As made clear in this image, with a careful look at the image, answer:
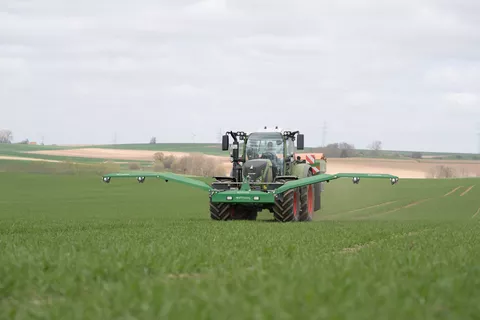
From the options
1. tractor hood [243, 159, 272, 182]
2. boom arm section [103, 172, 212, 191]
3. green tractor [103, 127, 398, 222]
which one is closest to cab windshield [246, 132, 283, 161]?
green tractor [103, 127, 398, 222]

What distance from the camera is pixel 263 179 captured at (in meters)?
24.8

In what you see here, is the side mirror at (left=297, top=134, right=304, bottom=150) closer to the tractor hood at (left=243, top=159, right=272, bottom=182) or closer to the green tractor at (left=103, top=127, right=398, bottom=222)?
the green tractor at (left=103, top=127, right=398, bottom=222)

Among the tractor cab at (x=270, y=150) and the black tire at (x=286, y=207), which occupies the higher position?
the tractor cab at (x=270, y=150)

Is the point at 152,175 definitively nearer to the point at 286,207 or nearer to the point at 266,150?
the point at 266,150

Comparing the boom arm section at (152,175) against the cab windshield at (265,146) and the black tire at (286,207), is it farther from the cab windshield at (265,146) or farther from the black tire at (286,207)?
the black tire at (286,207)

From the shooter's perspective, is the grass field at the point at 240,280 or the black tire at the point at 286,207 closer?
the grass field at the point at 240,280

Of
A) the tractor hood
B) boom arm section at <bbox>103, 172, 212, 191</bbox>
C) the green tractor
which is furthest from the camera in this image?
boom arm section at <bbox>103, 172, 212, 191</bbox>

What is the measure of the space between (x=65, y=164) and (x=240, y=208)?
1928 inches

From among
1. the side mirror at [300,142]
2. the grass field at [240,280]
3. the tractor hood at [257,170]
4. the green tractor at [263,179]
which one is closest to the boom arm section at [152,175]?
the green tractor at [263,179]

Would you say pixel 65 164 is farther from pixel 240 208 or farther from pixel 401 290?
pixel 401 290

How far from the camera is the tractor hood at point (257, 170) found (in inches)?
972

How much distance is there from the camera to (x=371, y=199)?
51188 millimetres

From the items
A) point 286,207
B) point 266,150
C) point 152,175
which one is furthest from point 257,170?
point 152,175

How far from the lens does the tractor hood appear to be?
24.7m
